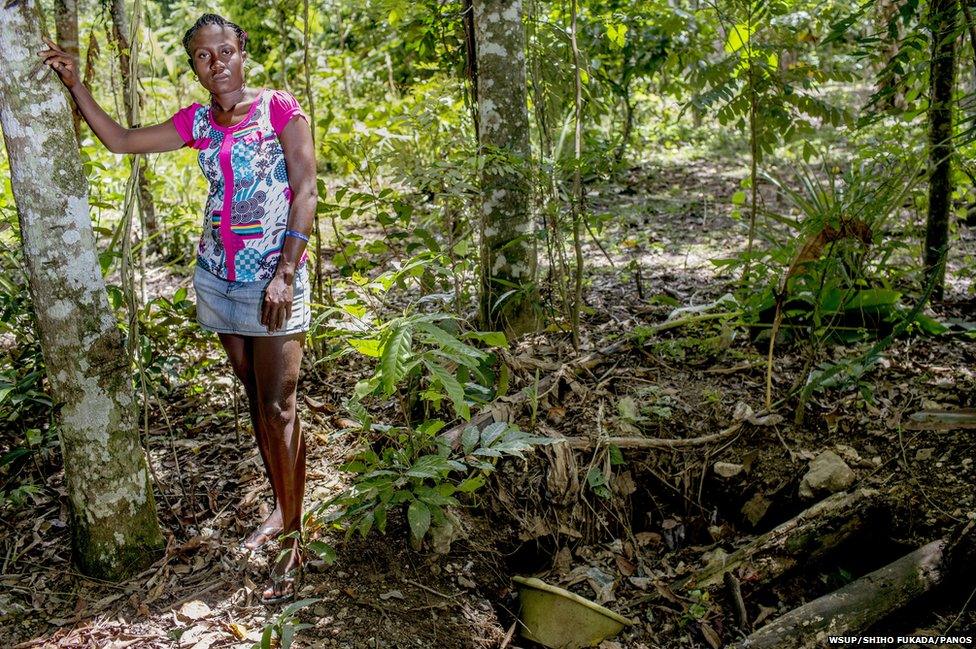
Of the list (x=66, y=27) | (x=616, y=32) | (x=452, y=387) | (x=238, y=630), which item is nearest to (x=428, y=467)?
(x=452, y=387)

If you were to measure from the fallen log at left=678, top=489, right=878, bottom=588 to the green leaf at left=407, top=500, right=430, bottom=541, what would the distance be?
113 centimetres

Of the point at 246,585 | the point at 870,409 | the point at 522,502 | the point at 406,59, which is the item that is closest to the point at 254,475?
the point at 246,585

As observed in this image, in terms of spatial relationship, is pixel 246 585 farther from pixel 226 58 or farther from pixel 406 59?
pixel 406 59

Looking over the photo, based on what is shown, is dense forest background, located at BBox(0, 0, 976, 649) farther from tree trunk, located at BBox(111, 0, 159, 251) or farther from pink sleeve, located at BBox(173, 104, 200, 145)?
pink sleeve, located at BBox(173, 104, 200, 145)

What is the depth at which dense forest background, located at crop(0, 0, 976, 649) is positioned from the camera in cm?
274

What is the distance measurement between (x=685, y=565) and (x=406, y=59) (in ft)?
18.0

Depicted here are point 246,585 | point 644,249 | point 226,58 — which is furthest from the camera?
point 644,249

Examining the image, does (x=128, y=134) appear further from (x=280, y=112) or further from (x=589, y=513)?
(x=589, y=513)

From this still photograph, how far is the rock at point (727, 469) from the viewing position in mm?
3379

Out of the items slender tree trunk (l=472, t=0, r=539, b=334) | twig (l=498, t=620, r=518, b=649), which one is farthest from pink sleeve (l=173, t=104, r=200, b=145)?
twig (l=498, t=620, r=518, b=649)

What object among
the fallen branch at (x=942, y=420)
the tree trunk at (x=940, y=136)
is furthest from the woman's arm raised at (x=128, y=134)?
the tree trunk at (x=940, y=136)

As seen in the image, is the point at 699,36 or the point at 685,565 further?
the point at 699,36

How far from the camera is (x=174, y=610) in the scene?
8.86 ft

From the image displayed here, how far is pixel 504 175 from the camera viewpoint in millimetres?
3824
